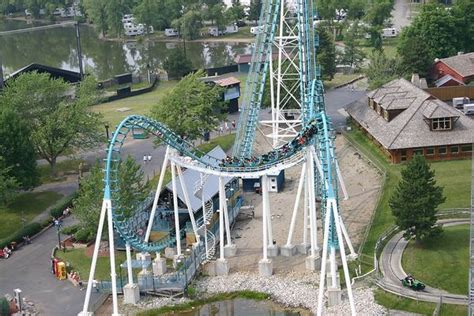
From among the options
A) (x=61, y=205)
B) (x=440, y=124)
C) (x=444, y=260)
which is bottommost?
(x=444, y=260)

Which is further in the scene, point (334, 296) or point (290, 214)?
point (290, 214)

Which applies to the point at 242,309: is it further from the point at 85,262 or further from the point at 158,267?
the point at 85,262

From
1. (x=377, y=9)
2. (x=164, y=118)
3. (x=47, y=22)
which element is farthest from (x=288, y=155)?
(x=47, y=22)

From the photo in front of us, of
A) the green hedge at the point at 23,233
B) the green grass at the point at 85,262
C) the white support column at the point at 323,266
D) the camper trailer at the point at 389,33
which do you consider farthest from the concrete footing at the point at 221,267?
the camper trailer at the point at 389,33

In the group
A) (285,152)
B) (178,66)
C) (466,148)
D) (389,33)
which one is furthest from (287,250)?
(389,33)

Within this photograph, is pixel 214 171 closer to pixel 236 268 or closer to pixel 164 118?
pixel 236 268

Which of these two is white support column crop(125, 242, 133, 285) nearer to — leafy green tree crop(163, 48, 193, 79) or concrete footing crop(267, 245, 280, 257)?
concrete footing crop(267, 245, 280, 257)

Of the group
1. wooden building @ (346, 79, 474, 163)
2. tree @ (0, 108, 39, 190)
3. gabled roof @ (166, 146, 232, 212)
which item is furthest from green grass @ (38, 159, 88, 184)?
wooden building @ (346, 79, 474, 163)

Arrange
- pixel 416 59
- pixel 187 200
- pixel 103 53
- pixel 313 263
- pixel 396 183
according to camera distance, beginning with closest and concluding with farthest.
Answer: pixel 313 263, pixel 187 200, pixel 396 183, pixel 416 59, pixel 103 53
